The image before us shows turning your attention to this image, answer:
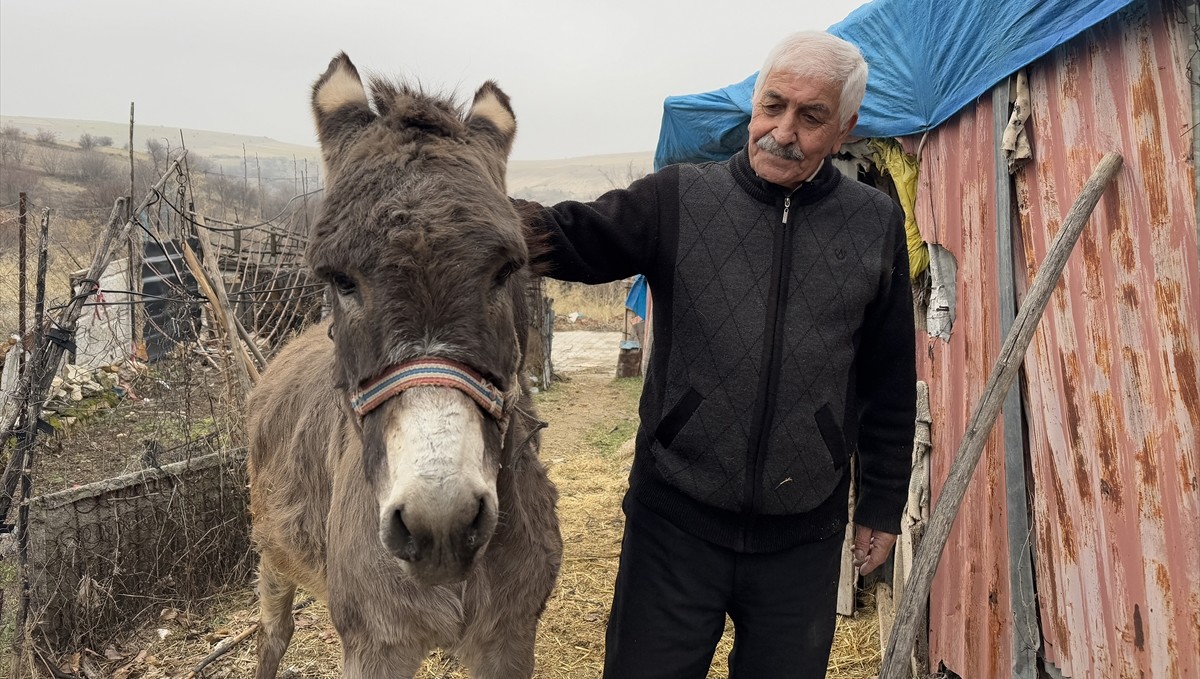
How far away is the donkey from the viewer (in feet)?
4.73

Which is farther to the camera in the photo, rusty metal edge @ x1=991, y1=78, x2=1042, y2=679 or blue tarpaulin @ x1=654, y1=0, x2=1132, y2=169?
rusty metal edge @ x1=991, y1=78, x2=1042, y2=679

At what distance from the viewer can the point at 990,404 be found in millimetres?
2338

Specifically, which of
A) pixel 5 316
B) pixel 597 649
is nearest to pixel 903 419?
pixel 597 649

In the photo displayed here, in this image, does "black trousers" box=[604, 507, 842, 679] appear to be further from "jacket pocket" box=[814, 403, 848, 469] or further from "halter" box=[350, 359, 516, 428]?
"halter" box=[350, 359, 516, 428]

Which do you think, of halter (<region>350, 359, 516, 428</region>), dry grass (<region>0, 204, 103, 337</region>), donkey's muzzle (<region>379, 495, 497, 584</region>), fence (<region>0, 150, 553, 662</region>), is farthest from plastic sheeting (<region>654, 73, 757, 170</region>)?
dry grass (<region>0, 204, 103, 337</region>)

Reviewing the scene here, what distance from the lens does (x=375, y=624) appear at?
218 cm

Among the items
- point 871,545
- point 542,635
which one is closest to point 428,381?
point 871,545

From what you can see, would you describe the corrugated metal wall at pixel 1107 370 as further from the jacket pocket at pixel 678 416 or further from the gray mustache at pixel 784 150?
the jacket pocket at pixel 678 416

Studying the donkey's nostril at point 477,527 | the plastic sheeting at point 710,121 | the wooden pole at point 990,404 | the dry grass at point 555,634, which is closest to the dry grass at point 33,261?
the dry grass at point 555,634

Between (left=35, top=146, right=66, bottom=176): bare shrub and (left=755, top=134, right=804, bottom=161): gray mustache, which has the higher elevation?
(left=35, top=146, right=66, bottom=176): bare shrub

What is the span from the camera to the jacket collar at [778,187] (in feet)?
6.75

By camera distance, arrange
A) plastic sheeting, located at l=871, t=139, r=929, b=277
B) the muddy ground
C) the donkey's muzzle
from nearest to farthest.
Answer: the donkey's muzzle, plastic sheeting, located at l=871, t=139, r=929, b=277, the muddy ground

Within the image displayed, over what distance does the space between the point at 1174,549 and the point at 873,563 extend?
0.92 m

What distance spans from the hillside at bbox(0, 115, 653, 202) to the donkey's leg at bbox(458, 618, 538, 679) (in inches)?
3561
